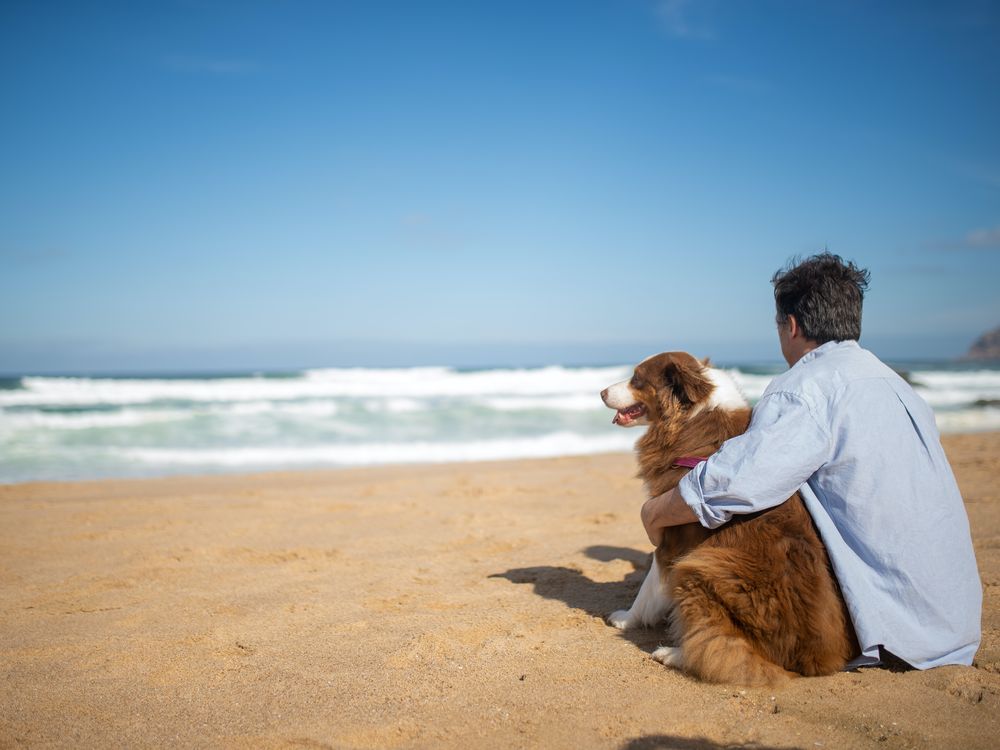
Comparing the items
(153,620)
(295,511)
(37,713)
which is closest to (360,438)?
(295,511)

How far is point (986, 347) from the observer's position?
73.6m

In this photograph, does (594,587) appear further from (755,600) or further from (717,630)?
(755,600)

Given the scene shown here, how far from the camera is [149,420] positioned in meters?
16.7

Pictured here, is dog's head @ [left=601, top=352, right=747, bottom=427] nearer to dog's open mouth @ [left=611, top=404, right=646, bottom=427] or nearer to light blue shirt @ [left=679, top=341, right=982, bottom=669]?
dog's open mouth @ [left=611, top=404, right=646, bottom=427]

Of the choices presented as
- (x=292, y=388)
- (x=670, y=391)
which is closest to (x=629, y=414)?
(x=670, y=391)

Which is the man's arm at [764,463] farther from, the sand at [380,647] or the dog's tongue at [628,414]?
the dog's tongue at [628,414]

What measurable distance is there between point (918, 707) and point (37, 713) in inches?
138

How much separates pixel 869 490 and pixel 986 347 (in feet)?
293

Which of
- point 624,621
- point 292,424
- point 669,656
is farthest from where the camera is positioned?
point 292,424

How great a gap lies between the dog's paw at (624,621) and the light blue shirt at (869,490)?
1.17m

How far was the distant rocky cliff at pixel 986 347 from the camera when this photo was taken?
237 feet

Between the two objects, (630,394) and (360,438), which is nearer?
(630,394)

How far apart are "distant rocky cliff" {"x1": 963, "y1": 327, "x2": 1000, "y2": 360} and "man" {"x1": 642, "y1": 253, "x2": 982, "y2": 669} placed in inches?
3361

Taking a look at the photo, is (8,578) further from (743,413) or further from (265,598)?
(743,413)
